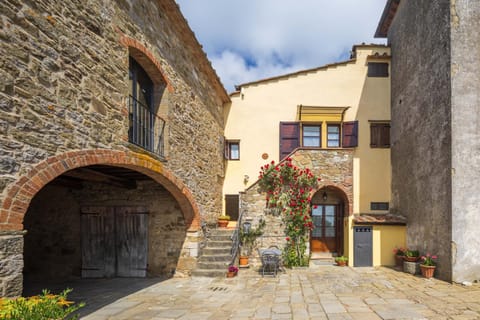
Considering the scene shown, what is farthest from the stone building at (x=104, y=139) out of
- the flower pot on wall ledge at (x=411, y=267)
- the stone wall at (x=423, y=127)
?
the stone wall at (x=423, y=127)

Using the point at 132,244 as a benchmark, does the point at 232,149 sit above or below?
above

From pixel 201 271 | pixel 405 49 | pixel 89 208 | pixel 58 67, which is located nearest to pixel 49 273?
pixel 89 208

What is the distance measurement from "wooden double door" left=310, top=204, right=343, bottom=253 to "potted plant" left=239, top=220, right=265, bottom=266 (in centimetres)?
252

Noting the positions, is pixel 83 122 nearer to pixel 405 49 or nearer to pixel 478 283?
pixel 478 283

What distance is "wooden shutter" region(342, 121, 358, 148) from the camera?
1081 cm

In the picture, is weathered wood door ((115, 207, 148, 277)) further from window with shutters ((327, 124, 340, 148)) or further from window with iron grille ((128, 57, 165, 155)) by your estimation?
window with shutters ((327, 124, 340, 148))

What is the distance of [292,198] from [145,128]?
5.85m

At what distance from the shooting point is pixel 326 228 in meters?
10.7

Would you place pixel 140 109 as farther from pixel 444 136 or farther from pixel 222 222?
pixel 444 136

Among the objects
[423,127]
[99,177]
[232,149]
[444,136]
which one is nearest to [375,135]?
[423,127]

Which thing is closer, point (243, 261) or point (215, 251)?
point (215, 251)

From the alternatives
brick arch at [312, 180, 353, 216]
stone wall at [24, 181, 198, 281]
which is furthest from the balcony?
brick arch at [312, 180, 353, 216]

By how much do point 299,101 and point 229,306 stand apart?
8551mm

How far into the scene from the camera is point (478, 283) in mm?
6852
